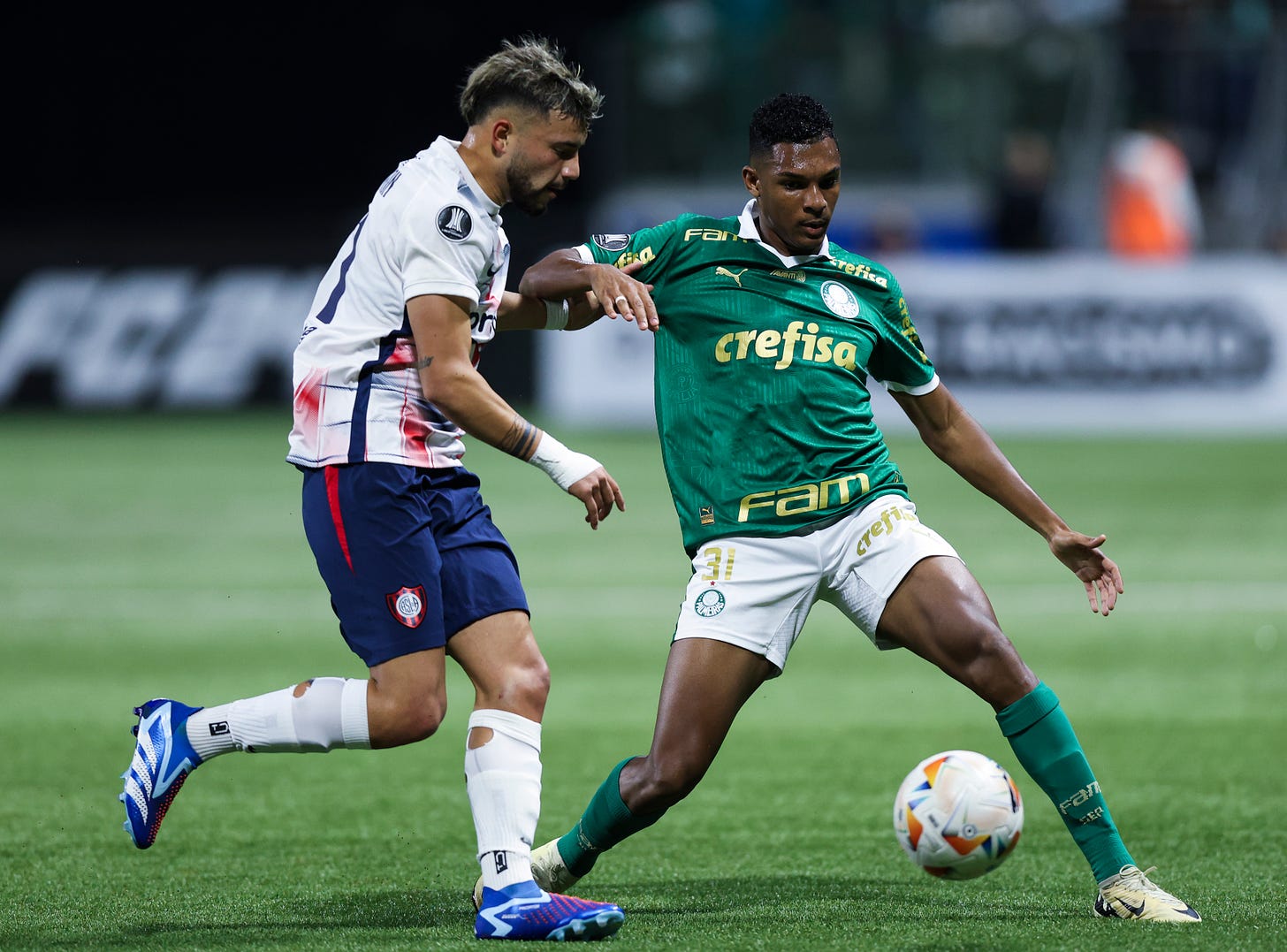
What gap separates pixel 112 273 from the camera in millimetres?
21719

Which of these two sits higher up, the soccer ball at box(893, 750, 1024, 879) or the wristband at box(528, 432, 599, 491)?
the wristband at box(528, 432, 599, 491)

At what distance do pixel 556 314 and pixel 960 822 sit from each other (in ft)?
6.31

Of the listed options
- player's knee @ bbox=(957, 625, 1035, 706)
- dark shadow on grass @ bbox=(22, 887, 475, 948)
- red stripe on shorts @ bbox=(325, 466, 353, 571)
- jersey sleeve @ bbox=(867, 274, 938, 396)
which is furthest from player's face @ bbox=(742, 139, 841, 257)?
dark shadow on grass @ bbox=(22, 887, 475, 948)

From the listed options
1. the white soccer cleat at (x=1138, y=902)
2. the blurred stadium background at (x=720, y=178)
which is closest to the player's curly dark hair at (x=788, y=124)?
the white soccer cleat at (x=1138, y=902)

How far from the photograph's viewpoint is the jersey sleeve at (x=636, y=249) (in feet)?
18.0

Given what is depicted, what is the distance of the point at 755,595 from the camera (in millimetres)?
5172

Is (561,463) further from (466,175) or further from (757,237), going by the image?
(757,237)

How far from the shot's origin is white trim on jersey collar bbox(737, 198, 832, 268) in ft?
17.8

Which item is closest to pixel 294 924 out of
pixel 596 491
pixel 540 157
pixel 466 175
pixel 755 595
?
pixel 596 491

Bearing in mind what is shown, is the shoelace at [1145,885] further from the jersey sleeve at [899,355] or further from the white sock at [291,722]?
the white sock at [291,722]

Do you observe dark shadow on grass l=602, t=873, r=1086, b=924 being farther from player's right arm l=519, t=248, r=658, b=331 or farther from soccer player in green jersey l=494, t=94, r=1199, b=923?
player's right arm l=519, t=248, r=658, b=331

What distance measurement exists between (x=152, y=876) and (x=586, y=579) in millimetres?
6759

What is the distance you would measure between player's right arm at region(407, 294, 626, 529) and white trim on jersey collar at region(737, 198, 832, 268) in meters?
0.99

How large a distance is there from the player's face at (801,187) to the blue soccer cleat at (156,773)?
2.23 m
